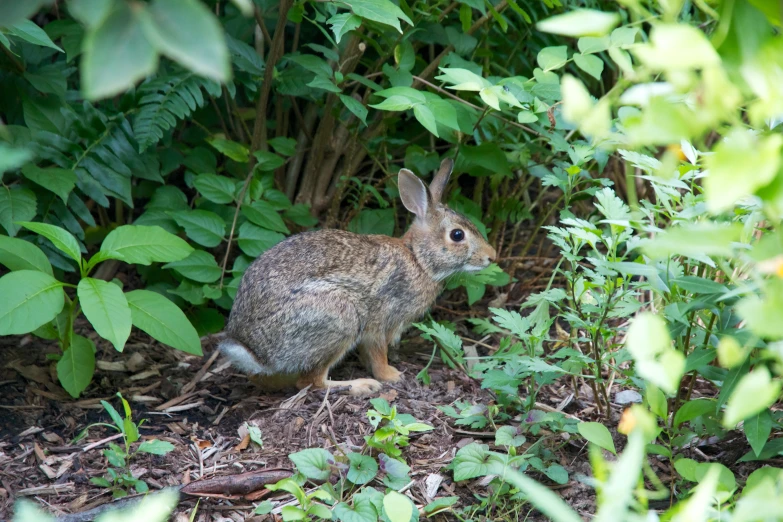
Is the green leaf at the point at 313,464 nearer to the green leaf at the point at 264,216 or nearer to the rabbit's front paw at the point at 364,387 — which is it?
the rabbit's front paw at the point at 364,387

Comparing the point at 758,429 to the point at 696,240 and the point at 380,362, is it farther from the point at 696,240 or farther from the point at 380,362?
the point at 380,362

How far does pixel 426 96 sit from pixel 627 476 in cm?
321

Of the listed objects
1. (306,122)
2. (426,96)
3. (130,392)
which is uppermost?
(426,96)

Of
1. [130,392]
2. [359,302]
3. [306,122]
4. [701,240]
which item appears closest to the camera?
[701,240]

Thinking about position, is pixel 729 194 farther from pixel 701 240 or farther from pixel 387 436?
pixel 387 436

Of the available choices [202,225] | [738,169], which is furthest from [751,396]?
[202,225]

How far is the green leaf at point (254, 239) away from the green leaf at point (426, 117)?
5.57 feet

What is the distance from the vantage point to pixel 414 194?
5707mm

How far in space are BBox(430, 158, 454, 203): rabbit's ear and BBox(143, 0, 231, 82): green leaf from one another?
420 centimetres

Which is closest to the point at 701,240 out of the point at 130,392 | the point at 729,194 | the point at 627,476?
the point at 729,194

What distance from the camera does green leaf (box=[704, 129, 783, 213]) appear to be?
1434 mm

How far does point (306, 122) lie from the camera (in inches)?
244

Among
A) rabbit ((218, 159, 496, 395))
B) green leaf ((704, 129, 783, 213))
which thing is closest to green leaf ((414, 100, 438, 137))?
rabbit ((218, 159, 496, 395))

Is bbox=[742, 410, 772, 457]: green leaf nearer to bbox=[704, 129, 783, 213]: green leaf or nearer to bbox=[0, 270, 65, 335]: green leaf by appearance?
bbox=[704, 129, 783, 213]: green leaf
